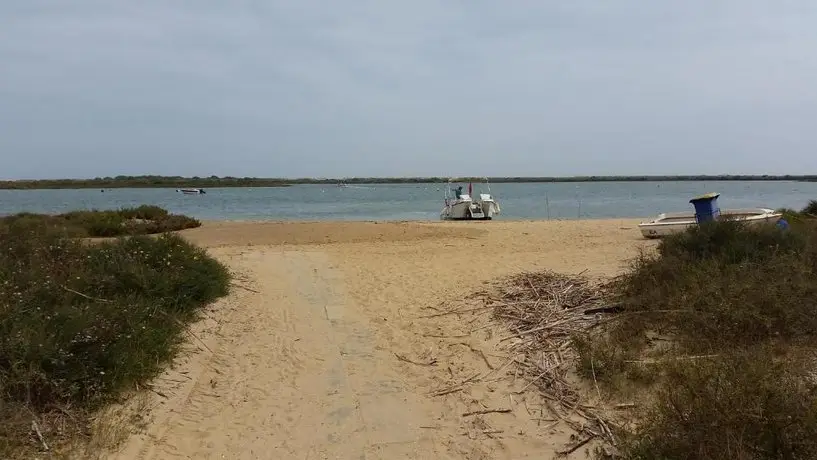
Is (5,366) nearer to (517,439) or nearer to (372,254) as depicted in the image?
(517,439)

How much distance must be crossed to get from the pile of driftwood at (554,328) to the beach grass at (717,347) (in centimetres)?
26

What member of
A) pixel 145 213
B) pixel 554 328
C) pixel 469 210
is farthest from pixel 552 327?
pixel 469 210

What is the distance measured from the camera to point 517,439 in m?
4.32

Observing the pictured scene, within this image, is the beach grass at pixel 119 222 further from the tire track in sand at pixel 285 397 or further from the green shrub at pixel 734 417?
the green shrub at pixel 734 417

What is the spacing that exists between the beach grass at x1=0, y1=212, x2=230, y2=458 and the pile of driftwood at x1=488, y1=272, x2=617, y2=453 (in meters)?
3.56

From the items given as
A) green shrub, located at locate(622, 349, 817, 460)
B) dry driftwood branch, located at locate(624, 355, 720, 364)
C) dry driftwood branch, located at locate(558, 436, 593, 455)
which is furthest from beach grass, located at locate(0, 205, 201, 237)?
green shrub, located at locate(622, 349, 817, 460)

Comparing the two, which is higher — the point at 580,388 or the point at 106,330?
the point at 106,330

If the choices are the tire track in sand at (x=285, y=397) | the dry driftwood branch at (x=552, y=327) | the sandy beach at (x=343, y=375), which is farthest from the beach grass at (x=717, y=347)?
the tire track in sand at (x=285, y=397)

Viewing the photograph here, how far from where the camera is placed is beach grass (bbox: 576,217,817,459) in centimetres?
324

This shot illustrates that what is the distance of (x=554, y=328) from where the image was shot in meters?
6.49

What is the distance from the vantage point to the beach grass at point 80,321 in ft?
12.8

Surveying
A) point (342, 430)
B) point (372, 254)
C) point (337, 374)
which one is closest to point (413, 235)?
point (372, 254)

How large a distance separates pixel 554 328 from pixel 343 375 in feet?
8.25

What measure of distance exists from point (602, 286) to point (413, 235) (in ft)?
39.7
